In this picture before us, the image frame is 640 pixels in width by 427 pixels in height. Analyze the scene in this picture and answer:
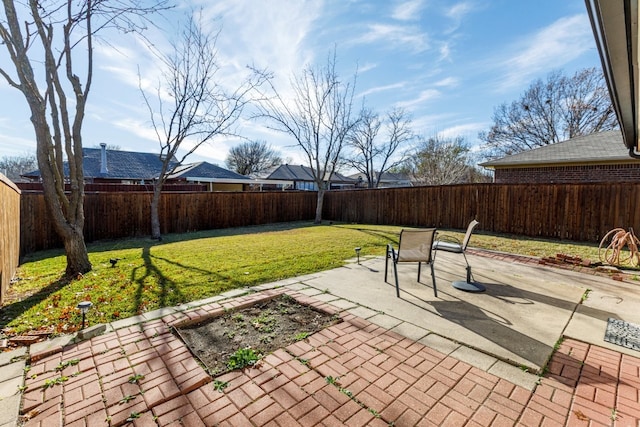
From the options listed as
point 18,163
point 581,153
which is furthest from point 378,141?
point 18,163

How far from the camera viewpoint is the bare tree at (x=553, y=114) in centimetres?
2078

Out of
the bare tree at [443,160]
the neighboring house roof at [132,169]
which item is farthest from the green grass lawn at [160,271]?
the bare tree at [443,160]

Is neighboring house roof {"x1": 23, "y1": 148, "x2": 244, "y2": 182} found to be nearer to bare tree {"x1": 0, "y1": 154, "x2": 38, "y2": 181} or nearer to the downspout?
the downspout

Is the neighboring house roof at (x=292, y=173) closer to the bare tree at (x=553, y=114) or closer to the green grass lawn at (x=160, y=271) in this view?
the bare tree at (x=553, y=114)

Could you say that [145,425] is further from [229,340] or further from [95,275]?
[95,275]

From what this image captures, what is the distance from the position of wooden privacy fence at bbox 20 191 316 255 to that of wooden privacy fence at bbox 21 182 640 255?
1.0 inches

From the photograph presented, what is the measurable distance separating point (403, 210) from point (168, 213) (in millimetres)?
9402

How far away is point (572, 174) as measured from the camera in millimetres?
10766

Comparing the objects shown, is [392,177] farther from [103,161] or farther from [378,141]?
[103,161]

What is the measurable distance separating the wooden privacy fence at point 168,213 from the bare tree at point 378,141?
45.1ft

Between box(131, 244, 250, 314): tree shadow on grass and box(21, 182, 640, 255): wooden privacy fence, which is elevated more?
box(21, 182, 640, 255): wooden privacy fence

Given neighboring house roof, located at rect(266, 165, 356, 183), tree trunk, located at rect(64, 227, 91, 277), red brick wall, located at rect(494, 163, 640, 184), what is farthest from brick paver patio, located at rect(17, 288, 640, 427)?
neighboring house roof, located at rect(266, 165, 356, 183)

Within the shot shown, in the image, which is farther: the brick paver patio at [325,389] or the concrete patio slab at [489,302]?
the concrete patio slab at [489,302]

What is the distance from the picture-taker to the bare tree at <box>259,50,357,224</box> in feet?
51.6
